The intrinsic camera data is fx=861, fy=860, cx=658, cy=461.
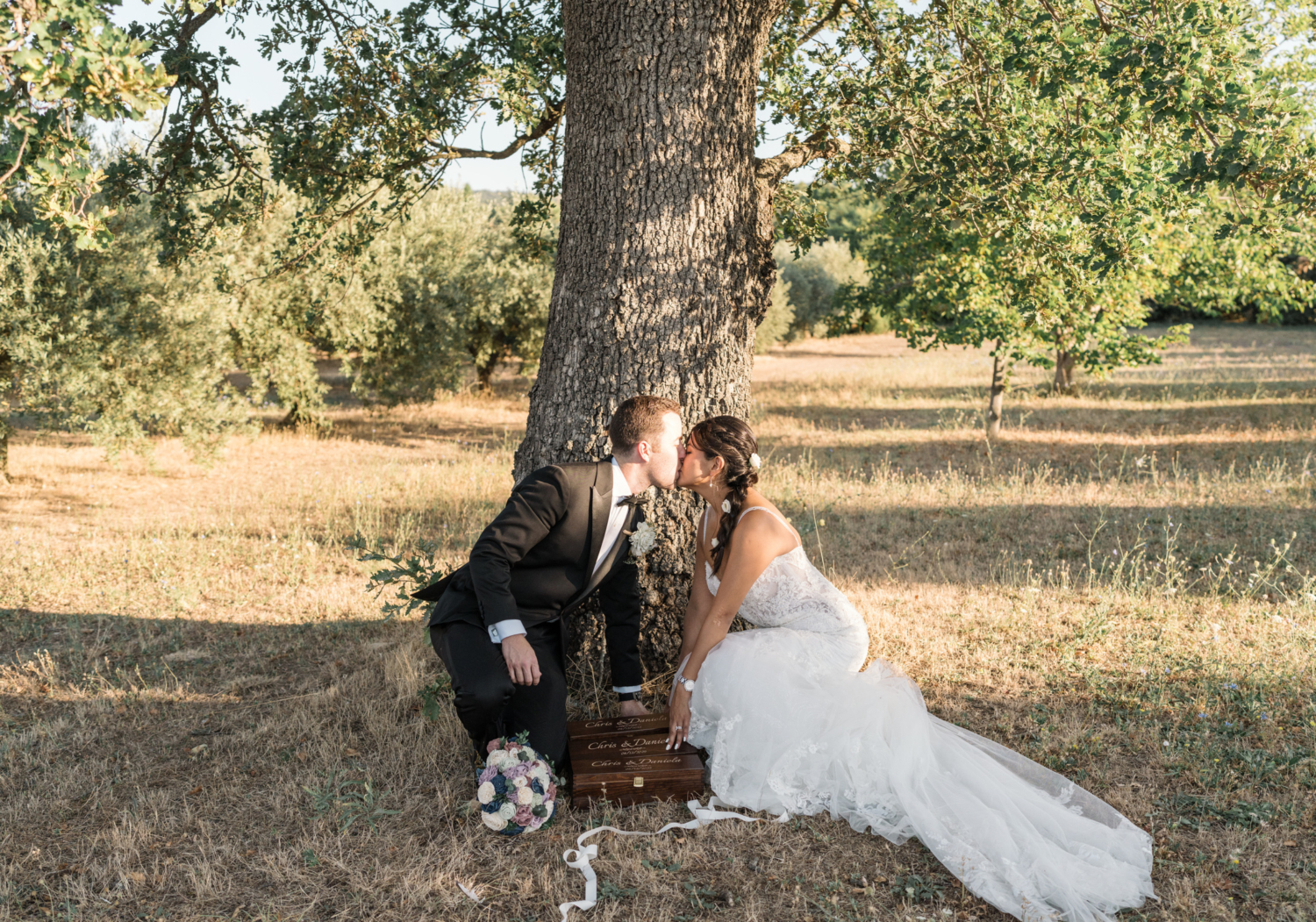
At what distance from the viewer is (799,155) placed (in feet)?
21.2

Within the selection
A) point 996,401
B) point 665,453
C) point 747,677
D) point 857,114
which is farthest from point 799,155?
point 996,401

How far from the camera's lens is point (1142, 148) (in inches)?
321

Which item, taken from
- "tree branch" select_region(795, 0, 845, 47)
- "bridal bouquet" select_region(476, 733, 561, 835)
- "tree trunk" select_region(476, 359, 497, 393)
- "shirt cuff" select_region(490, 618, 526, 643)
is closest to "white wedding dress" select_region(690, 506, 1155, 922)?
"bridal bouquet" select_region(476, 733, 561, 835)

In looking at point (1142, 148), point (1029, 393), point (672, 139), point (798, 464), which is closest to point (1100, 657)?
point (672, 139)

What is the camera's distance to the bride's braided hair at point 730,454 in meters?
4.60

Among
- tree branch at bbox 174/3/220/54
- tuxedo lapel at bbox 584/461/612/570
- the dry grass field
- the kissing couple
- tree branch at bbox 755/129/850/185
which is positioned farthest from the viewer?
tree branch at bbox 174/3/220/54

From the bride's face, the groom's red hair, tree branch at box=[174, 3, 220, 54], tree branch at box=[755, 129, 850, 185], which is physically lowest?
the bride's face

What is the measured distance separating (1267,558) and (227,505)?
38.2 ft

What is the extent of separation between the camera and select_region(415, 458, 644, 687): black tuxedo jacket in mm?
4188

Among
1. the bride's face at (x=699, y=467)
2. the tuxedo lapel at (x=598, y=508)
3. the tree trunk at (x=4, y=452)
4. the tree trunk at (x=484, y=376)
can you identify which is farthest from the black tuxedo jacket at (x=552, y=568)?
the tree trunk at (x=484, y=376)

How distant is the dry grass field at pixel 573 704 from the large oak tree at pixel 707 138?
72.3 inches

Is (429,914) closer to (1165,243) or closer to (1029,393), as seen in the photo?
(1165,243)

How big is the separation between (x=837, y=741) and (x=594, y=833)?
122 centimetres

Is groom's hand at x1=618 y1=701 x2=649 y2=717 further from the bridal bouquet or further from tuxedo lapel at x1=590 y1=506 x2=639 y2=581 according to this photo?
the bridal bouquet
